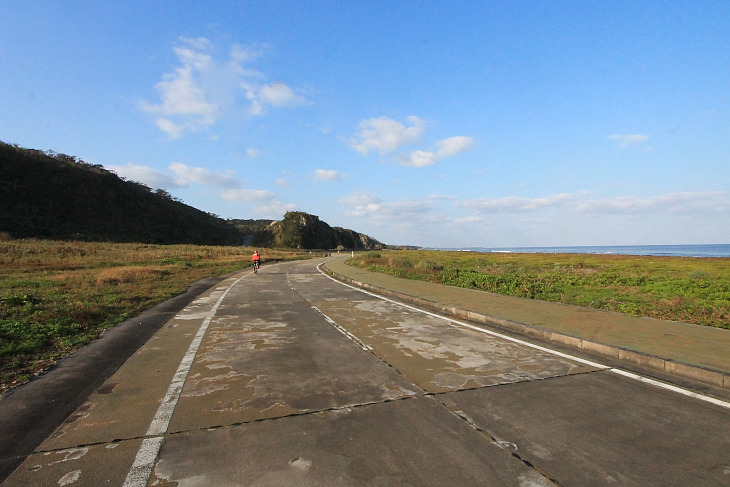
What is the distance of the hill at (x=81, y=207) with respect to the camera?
181ft

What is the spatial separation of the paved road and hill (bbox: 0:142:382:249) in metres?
59.7

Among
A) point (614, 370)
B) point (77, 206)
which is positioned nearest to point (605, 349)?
point (614, 370)

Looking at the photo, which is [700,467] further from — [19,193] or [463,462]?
[19,193]

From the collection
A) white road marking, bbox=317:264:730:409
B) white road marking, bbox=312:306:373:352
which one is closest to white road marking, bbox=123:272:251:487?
white road marking, bbox=312:306:373:352

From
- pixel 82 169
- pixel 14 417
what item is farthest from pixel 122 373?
pixel 82 169

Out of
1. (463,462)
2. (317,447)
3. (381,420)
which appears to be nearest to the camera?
(463,462)

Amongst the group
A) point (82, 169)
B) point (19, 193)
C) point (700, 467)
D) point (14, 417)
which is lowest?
point (14, 417)

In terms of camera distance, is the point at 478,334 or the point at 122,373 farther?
the point at 478,334

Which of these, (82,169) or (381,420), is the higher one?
(82,169)

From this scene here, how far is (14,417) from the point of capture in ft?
13.0

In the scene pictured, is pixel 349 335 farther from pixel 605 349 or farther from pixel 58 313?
pixel 58 313

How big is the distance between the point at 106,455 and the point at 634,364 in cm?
649

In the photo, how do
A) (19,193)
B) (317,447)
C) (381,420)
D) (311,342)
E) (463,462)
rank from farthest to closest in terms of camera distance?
(19,193) < (311,342) < (381,420) < (317,447) < (463,462)

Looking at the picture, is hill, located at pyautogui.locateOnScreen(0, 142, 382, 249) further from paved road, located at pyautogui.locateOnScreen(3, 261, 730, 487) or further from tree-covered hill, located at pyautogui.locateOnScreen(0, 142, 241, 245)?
paved road, located at pyautogui.locateOnScreen(3, 261, 730, 487)
